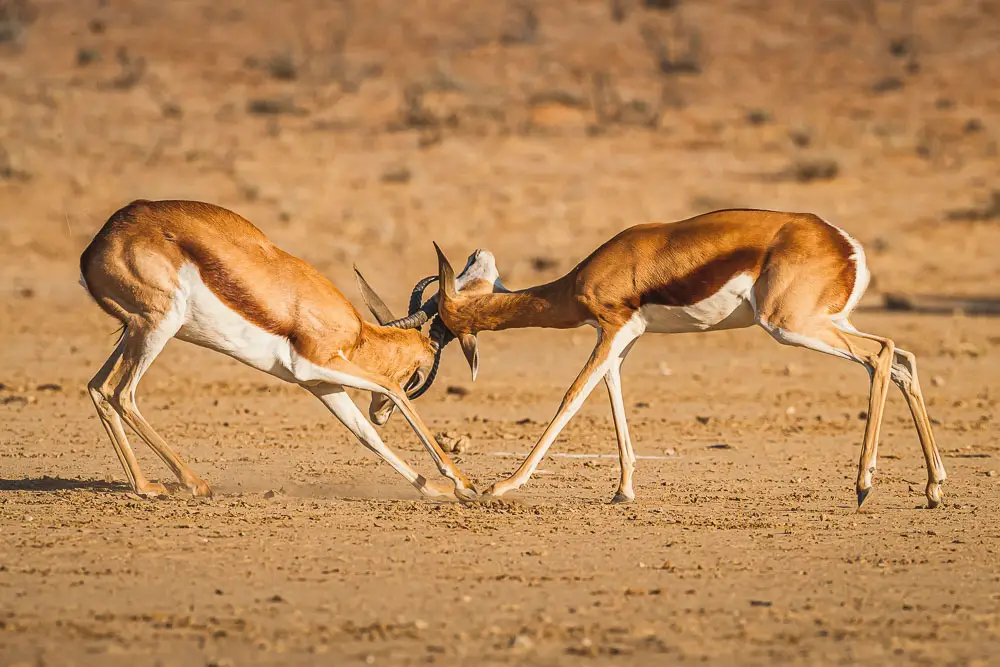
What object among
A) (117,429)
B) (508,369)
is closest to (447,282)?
(117,429)

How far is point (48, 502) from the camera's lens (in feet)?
29.1

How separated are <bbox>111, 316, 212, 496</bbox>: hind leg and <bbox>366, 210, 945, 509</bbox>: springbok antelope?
6.08 feet

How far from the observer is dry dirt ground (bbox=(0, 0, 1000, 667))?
6.44m

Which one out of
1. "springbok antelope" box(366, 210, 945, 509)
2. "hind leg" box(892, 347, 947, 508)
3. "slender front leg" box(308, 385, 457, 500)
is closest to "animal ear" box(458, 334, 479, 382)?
"springbok antelope" box(366, 210, 945, 509)

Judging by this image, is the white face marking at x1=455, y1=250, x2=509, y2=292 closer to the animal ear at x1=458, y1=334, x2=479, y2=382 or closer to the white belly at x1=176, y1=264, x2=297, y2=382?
the animal ear at x1=458, y1=334, x2=479, y2=382

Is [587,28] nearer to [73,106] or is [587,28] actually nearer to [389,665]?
[73,106]

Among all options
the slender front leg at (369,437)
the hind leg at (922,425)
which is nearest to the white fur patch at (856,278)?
the hind leg at (922,425)

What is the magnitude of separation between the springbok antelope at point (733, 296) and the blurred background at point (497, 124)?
11142 mm

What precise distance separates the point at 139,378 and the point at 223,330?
27.5 inches

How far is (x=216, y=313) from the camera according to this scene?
8789 millimetres

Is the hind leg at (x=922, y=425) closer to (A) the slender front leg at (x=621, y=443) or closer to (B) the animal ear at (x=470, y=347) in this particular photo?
(A) the slender front leg at (x=621, y=443)

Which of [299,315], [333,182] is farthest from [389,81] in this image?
[299,315]

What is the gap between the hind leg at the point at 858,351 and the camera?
868cm

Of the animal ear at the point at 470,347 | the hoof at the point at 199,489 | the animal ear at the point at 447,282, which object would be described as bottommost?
the hoof at the point at 199,489
